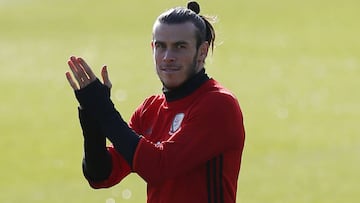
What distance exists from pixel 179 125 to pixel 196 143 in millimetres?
178

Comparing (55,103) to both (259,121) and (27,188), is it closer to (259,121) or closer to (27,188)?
(259,121)

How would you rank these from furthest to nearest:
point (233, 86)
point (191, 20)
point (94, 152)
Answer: point (233, 86) → point (94, 152) → point (191, 20)

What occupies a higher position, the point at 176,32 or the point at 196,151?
the point at 176,32

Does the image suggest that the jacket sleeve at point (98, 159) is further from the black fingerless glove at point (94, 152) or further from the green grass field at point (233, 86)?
the green grass field at point (233, 86)

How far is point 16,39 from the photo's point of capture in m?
24.6

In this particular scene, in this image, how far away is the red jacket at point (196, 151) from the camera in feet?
16.2

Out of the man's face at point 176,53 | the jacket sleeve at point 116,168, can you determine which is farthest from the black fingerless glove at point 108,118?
the jacket sleeve at point 116,168

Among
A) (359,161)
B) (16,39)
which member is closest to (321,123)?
(359,161)

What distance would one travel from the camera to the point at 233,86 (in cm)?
1808

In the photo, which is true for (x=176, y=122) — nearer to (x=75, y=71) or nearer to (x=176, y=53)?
(x=176, y=53)

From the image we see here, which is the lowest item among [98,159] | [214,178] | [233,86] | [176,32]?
[214,178]

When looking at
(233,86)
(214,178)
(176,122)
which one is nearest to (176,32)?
(176,122)

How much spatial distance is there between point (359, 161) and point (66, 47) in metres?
11.6

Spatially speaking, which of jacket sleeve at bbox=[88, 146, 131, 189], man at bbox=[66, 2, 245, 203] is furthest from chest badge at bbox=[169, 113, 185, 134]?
jacket sleeve at bbox=[88, 146, 131, 189]
